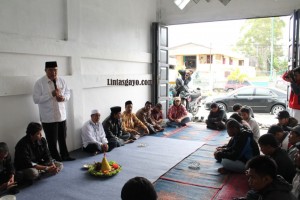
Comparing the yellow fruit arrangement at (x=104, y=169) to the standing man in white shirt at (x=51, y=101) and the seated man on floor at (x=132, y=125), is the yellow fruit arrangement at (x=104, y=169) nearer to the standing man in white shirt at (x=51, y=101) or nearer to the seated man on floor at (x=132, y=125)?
the standing man in white shirt at (x=51, y=101)

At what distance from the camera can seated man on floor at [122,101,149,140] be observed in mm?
5426

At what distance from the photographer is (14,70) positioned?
11.9ft

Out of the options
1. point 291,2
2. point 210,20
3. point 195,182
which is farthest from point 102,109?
point 291,2

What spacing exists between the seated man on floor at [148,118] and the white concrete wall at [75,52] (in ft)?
1.49

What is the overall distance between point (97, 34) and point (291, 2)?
4.10 m

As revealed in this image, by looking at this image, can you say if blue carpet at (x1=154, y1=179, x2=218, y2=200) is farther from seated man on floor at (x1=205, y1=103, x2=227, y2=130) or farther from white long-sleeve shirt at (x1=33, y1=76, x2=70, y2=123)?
seated man on floor at (x1=205, y1=103, x2=227, y2=130)

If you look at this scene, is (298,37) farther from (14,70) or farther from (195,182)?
(14,70)

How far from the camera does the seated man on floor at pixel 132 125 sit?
5.43 m

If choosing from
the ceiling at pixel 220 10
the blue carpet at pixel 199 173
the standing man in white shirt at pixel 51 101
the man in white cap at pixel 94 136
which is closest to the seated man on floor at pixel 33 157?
the standing man in white shirt at pixel 51 101

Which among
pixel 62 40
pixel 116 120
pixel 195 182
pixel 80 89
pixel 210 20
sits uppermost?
pixel 210 20

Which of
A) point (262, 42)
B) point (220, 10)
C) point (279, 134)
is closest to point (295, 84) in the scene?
point (279, 134)

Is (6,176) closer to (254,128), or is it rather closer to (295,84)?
(254,128)

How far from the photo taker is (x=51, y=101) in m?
3.81

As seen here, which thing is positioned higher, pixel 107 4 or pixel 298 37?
pixel 107 4
